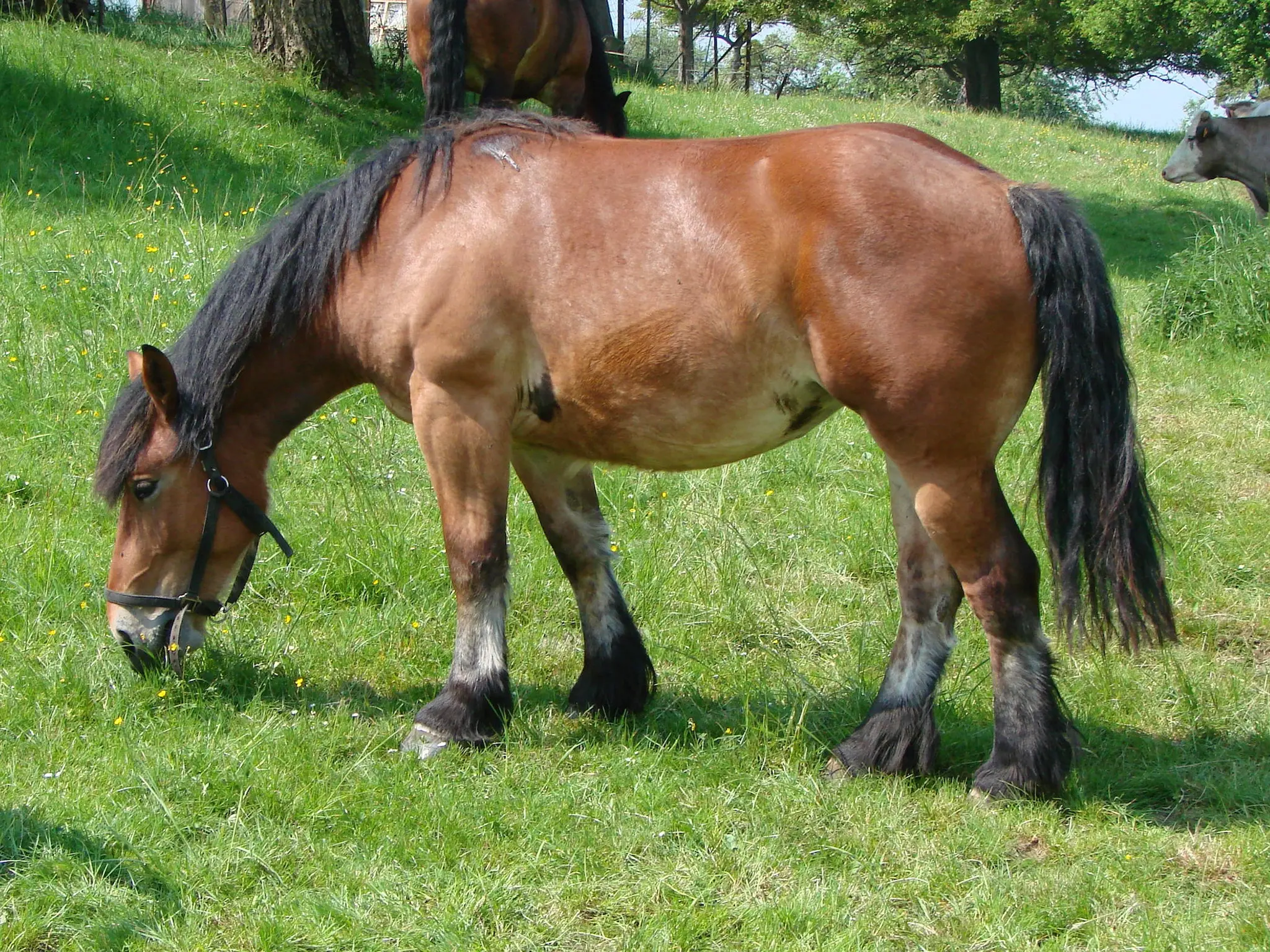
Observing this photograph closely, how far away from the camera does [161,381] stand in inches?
151

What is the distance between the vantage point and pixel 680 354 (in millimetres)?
3471

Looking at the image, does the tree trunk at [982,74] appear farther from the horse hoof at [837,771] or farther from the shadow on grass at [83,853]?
the shadow on grass at [83,853]

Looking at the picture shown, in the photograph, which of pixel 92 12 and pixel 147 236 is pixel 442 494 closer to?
pixel 147 236

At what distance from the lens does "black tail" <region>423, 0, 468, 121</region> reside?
641cm

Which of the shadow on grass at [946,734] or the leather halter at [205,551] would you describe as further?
the leather halter at [205,551]

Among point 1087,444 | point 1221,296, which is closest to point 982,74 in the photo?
point 1221,296

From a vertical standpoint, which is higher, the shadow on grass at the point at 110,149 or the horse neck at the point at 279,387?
the shadow on grass at the point at 110,149

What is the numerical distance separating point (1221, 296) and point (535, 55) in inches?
219

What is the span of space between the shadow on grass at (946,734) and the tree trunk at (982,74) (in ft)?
103

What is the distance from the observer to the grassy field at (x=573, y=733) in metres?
3.02

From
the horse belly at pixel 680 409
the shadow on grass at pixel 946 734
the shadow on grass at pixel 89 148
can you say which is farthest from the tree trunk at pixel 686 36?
the horse belly at pixel 680 409

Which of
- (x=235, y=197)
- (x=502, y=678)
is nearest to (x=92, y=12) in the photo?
(x=235, y=197)

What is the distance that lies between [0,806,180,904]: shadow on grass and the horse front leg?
3.10 ft

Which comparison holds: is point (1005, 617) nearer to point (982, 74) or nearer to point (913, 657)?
point (913, 657)
